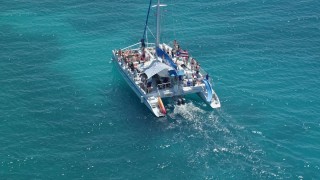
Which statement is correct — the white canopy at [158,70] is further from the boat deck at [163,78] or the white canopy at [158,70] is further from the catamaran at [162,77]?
the boat deck at [163,78]

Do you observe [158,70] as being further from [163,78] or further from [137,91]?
[137,91]

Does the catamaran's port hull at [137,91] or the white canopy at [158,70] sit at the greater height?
the white canopy at [158,70]

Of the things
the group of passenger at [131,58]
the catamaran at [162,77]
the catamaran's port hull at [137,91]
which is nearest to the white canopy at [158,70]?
the catamaran at [162,77]

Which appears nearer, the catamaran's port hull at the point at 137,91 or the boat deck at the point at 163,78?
the catamaran's port hull at the point at 137,91

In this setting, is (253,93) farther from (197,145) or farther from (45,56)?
(45,56)

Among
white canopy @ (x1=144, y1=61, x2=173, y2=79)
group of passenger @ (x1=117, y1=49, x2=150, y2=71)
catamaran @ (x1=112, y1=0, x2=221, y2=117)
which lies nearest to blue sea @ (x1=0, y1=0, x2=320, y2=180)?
catamaran @ (x1=112, y1=0, x2=221, y2=117)

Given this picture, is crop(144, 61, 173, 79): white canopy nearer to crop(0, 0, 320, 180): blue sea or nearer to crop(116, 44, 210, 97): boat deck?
crop(116, 44, 210, 97): boat deck
